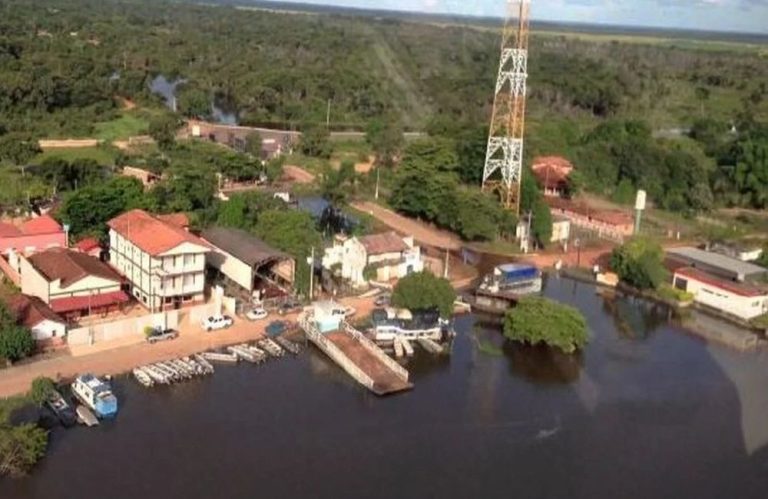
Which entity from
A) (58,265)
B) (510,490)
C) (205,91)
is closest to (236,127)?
(205,91)

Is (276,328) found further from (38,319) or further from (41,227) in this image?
(41,227)

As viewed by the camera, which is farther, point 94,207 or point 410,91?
point 410,91

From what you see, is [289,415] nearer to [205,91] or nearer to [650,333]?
[650,333]

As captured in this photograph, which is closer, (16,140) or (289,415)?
(289,415)

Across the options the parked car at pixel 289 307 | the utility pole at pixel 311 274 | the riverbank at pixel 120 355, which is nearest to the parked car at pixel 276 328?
the riverbank at pixel 120 355

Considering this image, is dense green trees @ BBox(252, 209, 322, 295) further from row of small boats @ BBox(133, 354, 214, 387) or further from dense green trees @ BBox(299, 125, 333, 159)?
dense green trees @ BBox(299, 125, 333, 159)

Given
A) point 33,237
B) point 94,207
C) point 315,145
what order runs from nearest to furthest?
1. point 33,237
2. point 94,207
3. point 315,145

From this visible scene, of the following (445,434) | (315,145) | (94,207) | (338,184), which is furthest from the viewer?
(315,145)

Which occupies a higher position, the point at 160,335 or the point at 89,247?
the point at 89,247

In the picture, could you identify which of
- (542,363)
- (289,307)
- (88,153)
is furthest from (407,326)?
(88,153)
